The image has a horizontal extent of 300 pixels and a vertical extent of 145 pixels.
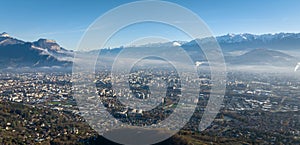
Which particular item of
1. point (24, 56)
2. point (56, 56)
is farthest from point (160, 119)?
point (56, 56)

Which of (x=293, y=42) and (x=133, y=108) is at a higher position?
(x=293, y=42)

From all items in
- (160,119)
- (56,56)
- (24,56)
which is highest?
(56,56)

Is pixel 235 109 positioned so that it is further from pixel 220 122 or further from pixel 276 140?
pixel 276 140

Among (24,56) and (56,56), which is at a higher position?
(56,56)

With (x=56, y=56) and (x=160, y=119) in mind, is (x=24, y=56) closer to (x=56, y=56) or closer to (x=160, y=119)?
(x=56, y=56)

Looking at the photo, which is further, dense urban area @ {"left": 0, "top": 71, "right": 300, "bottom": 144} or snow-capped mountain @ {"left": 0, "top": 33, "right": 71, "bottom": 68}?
snow-capped mountain @ {"left": 0, "top": 33, "right": 71, "bottom": 68}

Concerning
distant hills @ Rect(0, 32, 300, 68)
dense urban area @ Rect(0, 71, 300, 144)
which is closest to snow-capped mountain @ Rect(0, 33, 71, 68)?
distant hills @ Rect(0, 32, 300, 68)

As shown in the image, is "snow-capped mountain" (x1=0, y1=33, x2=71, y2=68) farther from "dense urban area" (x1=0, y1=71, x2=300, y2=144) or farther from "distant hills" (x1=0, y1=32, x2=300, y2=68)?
"dense urban area" (x1=0, y1=71, x2=300, y2=144)

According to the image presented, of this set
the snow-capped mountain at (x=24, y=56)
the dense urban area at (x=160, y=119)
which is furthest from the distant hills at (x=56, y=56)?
the dense urban area at (x=160, y=119)

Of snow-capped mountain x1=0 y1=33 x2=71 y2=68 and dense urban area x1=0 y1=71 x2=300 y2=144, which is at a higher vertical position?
snow-capped mountain x1=0 y1=33 x2=71 y2=68

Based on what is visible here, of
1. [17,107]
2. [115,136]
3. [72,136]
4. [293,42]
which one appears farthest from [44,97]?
[293,42]

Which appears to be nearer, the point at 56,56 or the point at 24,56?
the point at 24,56
